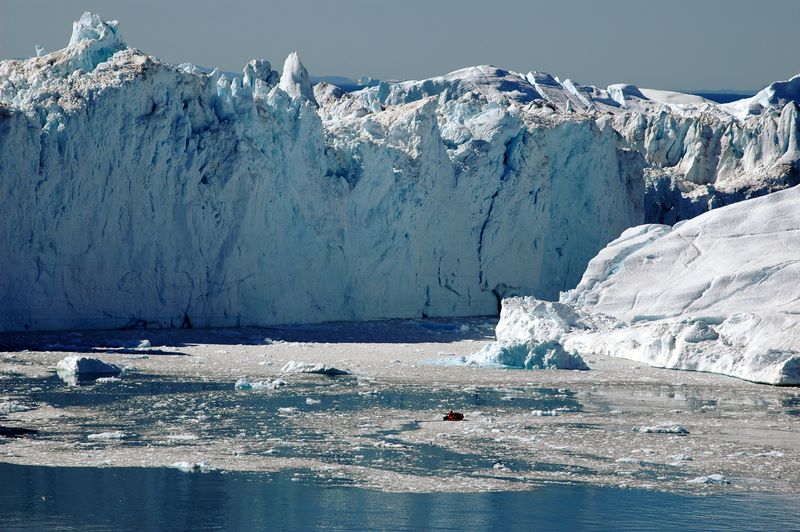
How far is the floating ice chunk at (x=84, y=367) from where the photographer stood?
1566 cm

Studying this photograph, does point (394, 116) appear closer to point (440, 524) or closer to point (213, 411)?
point (213, 411)

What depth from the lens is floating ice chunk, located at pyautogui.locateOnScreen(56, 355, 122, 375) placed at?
15658 millimetres

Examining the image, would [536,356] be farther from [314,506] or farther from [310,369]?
[314,506]

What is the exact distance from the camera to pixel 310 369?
16516 millimetres

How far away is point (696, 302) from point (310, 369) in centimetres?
676

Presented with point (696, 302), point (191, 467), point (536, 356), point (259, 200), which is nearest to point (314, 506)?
point (191, 467)

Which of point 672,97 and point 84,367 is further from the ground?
point 672,97

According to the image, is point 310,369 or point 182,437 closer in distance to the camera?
point 182,437

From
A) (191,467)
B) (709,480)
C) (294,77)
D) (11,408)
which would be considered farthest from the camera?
(294,77)

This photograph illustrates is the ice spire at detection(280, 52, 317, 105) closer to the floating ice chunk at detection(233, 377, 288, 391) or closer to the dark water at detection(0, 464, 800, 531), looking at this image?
the floating ice chunk at detection(233, 377, 288, 391)

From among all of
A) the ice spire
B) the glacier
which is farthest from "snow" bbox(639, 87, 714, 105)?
the ice spire

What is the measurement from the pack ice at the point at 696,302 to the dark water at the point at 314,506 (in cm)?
782

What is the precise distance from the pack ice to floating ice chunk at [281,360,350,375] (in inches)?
117

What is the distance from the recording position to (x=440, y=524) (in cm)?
812
